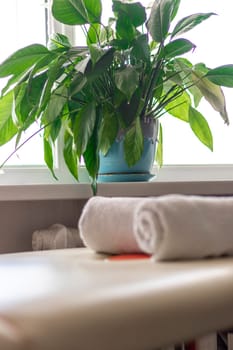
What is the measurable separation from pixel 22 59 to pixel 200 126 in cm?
44

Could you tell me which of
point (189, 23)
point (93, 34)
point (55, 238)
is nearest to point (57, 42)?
point (93, 34)

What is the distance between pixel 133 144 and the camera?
1134 mm

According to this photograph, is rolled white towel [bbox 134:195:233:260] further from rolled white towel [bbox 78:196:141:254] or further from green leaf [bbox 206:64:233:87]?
green leaf [bbox 206:64:233:87]

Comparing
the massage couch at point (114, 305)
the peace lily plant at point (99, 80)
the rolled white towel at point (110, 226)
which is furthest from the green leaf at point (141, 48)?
the massage couch at point (114, 305)

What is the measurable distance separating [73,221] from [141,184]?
0.62 ft

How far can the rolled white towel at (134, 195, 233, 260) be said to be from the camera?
23.7 inches

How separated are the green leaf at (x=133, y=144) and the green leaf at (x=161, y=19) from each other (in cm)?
19

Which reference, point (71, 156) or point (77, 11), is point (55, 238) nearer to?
point (71, 156)

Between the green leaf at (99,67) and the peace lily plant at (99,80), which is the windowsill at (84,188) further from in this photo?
the green leaf at (99,67)

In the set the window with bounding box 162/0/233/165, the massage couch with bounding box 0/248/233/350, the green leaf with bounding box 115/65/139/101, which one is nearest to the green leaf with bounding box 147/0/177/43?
the green leaf with bounding box 115/65/139/101

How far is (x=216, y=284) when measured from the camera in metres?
0.49

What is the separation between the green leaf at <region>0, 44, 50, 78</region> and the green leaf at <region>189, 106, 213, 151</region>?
1.21 feet

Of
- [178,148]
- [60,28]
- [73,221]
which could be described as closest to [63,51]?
[60,28]

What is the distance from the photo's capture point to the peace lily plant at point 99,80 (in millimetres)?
1110
